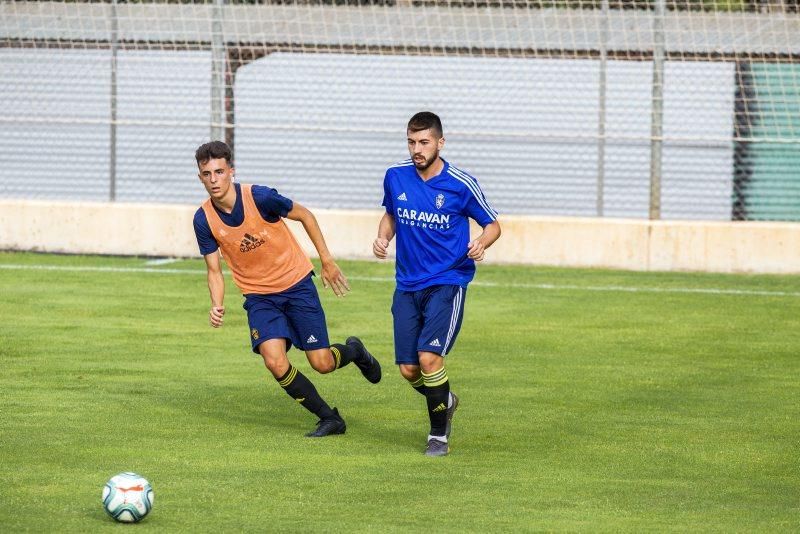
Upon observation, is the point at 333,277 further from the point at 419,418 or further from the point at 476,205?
the point at 419,418

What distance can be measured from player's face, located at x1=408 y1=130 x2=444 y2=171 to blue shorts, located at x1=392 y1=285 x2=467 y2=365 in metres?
0.64

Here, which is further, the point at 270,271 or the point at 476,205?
the point at 270,271

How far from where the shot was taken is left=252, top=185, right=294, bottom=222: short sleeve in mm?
8328

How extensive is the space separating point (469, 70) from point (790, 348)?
688 cm

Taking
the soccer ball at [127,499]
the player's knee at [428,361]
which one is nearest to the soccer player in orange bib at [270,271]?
the player's knee at [428,361]

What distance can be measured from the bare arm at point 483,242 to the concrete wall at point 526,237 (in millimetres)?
7908

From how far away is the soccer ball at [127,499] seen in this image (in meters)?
6.13

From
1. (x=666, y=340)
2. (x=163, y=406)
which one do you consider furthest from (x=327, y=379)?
(x=666, y=340)

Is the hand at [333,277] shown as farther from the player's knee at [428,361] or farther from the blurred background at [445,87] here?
the blurred background at [445,87]

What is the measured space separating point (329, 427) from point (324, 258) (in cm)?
88

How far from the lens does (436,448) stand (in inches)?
304

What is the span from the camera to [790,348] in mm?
11438

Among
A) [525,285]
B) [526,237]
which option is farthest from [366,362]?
[526,237]

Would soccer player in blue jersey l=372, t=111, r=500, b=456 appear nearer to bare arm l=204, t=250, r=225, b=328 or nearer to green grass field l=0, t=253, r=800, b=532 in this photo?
green grass field l=0, t=253, r=800, b=532
